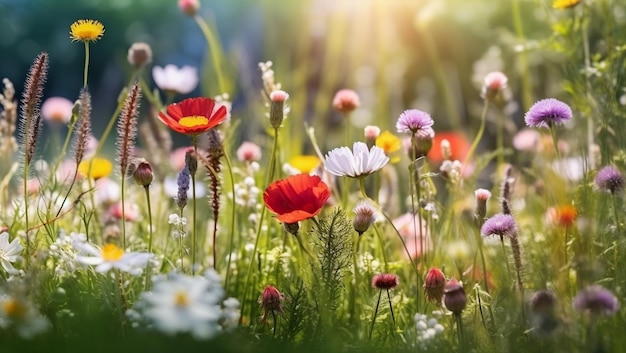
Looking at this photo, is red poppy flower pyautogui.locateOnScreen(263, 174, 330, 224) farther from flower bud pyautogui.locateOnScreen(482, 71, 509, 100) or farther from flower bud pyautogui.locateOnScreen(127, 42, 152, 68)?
flower bud pyautogui.locateOnScreen(127, 42, 152, 68)

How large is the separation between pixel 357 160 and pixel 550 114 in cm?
32

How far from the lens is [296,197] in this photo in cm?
138

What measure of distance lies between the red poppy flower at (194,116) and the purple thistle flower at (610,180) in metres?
0.59

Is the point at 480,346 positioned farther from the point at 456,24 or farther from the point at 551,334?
the point at 456,24

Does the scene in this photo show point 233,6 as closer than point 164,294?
No

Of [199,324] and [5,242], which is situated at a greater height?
[5,242]

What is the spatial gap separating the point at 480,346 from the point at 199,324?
545mm

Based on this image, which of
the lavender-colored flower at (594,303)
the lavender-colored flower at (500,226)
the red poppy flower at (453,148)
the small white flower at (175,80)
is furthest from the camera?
the red poppy flower at (453,148)

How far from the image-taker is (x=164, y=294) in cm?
96

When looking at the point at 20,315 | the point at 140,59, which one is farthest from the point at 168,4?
the point at 20,315

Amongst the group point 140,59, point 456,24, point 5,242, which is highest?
point 456,24

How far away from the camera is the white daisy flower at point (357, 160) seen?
1.37 m

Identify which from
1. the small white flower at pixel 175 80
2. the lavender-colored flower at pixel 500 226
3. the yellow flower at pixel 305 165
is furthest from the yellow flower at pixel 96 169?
the lavender-colored flower at pixel 500 226

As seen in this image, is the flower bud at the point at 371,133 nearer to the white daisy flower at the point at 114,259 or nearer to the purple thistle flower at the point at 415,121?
the purple thistle flower at the point at 415,121
